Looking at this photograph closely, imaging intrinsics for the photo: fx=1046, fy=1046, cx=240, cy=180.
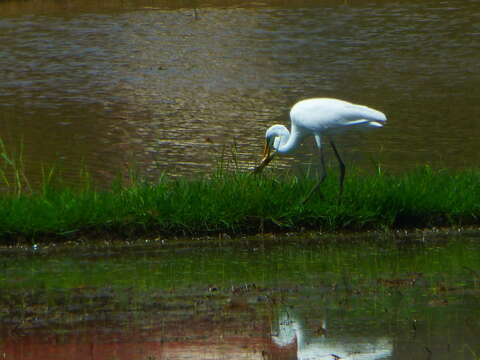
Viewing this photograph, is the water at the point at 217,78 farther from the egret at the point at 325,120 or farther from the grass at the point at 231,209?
the grass at the point at 231,209

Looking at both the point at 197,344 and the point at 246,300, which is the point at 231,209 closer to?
the point at 246,300

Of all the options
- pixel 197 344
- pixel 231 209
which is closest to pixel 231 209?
pixel 231 209

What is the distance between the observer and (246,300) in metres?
5.45

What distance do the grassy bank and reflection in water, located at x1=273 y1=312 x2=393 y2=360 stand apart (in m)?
2.50

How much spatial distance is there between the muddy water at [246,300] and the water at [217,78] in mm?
2647

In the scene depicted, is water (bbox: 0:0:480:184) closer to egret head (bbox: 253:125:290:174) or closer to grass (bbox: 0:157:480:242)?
egret head (bbox: 253:125:290:174)

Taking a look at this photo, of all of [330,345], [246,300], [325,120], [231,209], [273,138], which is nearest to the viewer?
[330,345]

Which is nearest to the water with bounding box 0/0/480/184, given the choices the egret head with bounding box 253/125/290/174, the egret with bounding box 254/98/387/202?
the egret head with bounding box 253/125/290/174

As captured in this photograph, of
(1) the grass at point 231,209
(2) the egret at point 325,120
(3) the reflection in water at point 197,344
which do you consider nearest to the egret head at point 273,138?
(2) the egret at point 325,120

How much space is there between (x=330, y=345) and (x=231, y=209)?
9.27ft

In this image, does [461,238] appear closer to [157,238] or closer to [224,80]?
[157,238]

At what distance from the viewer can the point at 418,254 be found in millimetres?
6676

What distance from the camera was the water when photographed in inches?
415

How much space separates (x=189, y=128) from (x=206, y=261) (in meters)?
5.26
